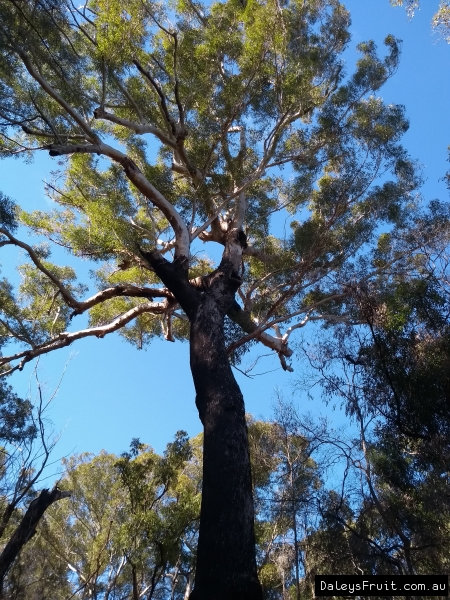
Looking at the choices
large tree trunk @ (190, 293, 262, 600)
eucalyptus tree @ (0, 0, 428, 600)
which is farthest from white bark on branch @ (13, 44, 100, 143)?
large tree trunk @ (190, 293, 262, 600)

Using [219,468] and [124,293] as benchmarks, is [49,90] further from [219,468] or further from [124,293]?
[219,468]

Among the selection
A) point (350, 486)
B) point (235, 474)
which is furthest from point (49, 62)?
point (350, 486)

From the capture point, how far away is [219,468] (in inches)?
139

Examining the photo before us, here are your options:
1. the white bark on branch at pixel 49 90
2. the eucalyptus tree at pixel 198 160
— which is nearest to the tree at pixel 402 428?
the eucalyptus tree at pixel 198 160

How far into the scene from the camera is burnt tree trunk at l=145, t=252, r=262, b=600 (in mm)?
2932

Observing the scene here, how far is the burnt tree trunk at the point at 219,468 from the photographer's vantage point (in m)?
2.93

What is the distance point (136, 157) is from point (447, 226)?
5.68 metres

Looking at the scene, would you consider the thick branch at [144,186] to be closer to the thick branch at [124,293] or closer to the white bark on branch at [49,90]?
the white bark on branch at [49,90]

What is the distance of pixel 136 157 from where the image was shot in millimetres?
9672

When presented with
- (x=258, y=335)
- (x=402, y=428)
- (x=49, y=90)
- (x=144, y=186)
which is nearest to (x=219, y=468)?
(x=402, y=428)

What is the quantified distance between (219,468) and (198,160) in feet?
20.1

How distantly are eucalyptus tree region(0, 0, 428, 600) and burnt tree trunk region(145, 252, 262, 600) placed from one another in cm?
7

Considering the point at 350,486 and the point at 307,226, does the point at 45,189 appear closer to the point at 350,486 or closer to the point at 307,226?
the point at 307,226

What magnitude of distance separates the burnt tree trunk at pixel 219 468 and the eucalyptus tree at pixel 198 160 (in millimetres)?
66
